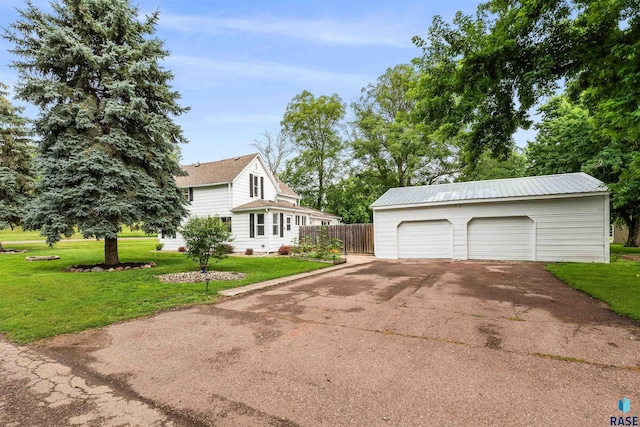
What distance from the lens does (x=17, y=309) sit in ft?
18.4

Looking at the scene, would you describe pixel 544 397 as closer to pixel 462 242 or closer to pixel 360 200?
pixel 462 242

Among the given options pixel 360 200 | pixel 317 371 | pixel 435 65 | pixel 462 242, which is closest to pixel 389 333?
pixel 317 371

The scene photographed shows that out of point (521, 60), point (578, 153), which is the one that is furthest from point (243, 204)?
point (578, 153)

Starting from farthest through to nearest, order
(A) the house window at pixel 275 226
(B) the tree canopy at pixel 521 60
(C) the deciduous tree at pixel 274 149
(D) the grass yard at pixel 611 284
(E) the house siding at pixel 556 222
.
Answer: (C) the deciduous tree at pixel 274 149
(A) the house window at pixel 275 226
(E) the house siding at pixel 556 222
(B) the tree canopy at pixel 521 60
(D) the grass yard at pixel 611 284

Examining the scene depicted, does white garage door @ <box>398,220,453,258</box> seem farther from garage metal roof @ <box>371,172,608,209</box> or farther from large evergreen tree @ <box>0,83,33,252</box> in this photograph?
large evergreen tree @ <box>0,83,33,252</box>

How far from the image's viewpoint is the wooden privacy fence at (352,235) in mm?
17969

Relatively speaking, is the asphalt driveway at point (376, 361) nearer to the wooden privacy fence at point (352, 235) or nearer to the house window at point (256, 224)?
the wooden privacy fence at point (352, 235)

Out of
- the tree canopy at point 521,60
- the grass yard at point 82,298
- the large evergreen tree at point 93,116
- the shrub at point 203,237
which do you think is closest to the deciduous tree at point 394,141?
Answer: the tree canopy at point 521,60

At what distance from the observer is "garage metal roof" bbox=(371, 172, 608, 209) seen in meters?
12.4

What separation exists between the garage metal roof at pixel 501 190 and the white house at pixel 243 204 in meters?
6.36

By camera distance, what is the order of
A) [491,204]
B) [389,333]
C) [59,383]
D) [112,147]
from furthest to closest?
[491,204] < [112,147] < [389,333] < [59,383]

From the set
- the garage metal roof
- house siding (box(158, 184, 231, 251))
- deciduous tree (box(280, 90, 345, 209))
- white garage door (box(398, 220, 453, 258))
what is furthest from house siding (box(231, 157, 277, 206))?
white garage door (box(398, 220, 453, 258))

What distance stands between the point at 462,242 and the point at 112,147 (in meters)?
15.4

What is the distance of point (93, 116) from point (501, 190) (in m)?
17.3
